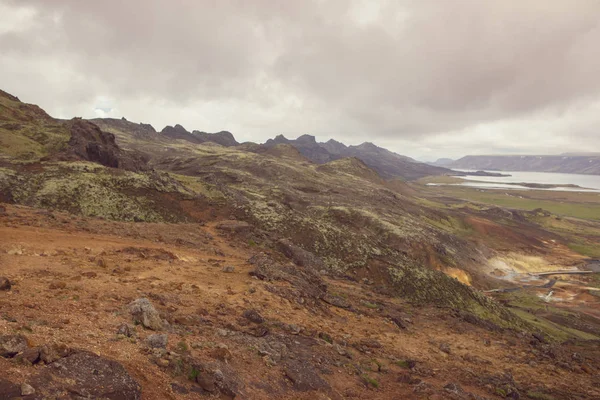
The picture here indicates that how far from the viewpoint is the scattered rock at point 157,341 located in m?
12.6

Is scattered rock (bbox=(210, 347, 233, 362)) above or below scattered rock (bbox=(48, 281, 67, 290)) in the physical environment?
below

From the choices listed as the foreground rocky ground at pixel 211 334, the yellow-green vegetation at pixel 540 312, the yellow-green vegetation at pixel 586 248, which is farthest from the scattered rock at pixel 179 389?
the yellow-green vegetation at pixel 586 248

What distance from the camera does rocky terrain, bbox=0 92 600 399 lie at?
1149 centimetres

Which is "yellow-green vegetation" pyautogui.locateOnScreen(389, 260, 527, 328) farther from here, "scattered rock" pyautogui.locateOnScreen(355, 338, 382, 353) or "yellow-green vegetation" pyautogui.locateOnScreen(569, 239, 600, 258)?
"yellow-green vegetation" pyautogui.locateOnScreen(569, 239, 600, 258)

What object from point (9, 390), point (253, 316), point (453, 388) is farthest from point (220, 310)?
point (453, 388)

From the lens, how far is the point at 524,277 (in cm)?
8400

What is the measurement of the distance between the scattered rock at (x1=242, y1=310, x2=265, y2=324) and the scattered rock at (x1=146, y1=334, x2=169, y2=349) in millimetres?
6163

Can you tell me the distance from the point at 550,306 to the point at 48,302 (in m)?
76.5

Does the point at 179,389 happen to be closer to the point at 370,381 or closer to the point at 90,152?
the point at 370,381

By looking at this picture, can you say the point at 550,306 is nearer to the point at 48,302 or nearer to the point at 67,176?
the point at 48,302

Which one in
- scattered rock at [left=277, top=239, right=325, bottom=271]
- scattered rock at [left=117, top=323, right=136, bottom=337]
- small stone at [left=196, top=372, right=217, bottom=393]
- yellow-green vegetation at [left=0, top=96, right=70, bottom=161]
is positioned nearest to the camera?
small stone at [left=196, top=372, right=217, bottom=393]

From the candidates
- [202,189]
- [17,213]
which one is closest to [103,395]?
[17,213]

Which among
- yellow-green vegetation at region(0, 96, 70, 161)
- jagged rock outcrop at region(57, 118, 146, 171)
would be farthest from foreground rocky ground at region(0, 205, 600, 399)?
yellow-green vegetation at region(0, 96, 70, 161)

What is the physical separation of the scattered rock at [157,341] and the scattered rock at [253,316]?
6.16m
